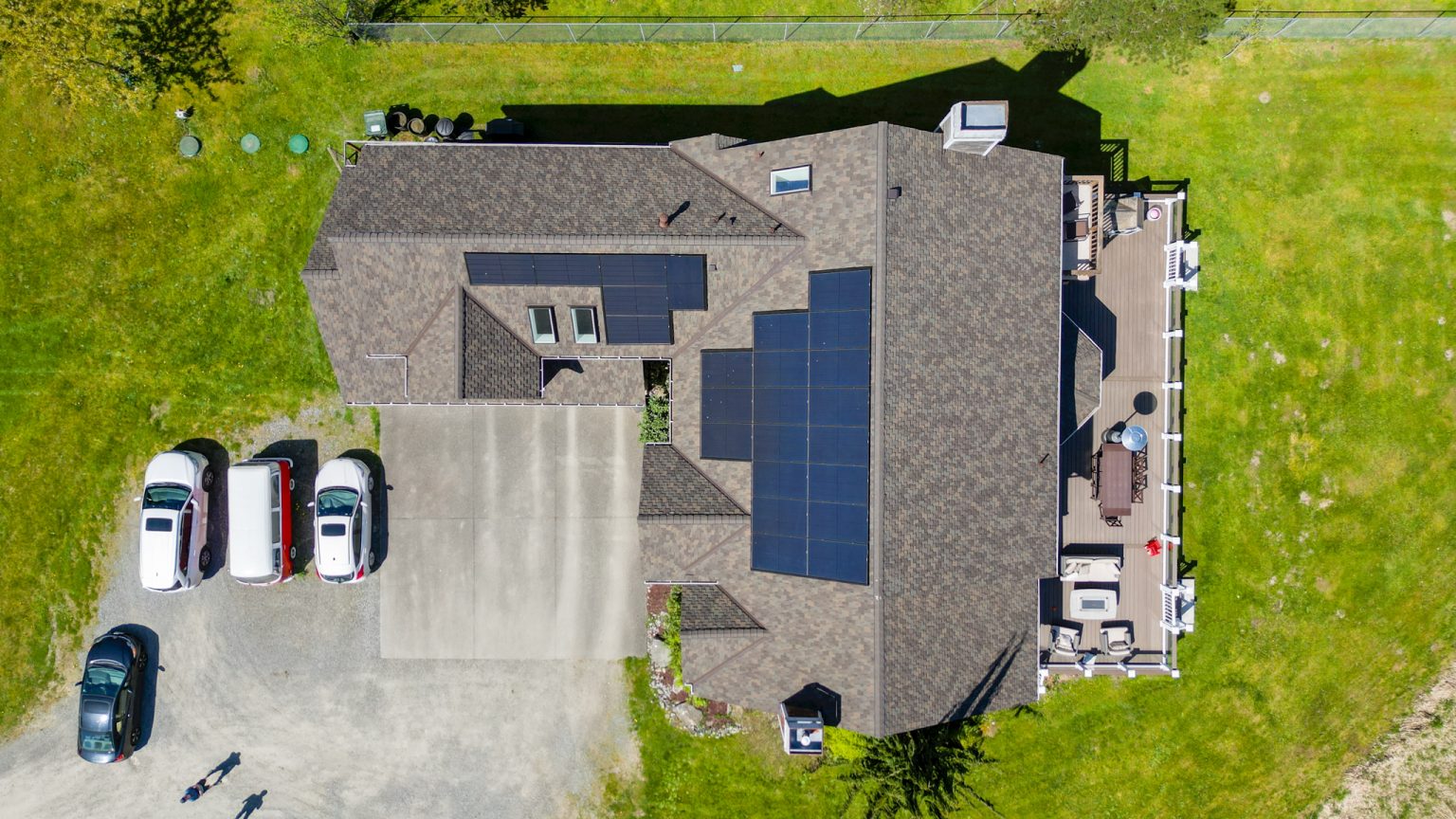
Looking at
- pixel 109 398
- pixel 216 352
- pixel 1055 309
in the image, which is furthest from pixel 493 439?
pixel 1055 309

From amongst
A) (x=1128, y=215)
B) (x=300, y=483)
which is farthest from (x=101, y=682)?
(x=1128, y=215)

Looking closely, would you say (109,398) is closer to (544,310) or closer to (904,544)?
(544,310)

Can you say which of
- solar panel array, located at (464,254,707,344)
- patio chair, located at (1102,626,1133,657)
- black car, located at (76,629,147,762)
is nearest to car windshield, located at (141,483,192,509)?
black car, located at (76,629,147,762)

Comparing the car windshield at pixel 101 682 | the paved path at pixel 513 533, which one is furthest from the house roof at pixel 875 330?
the car windshield at pixel 101 682

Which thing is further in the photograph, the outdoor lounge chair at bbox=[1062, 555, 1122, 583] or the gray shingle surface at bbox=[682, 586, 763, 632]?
the outdoor lounge chair at bbox=[1062, 555, 1122, 583]

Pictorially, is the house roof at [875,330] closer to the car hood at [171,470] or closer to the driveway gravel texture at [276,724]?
the car hood at [171,470]

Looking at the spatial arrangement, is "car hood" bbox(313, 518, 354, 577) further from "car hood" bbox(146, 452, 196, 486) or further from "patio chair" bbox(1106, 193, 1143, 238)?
"patio chair" bbox(1106, 193, 1143, 238)
